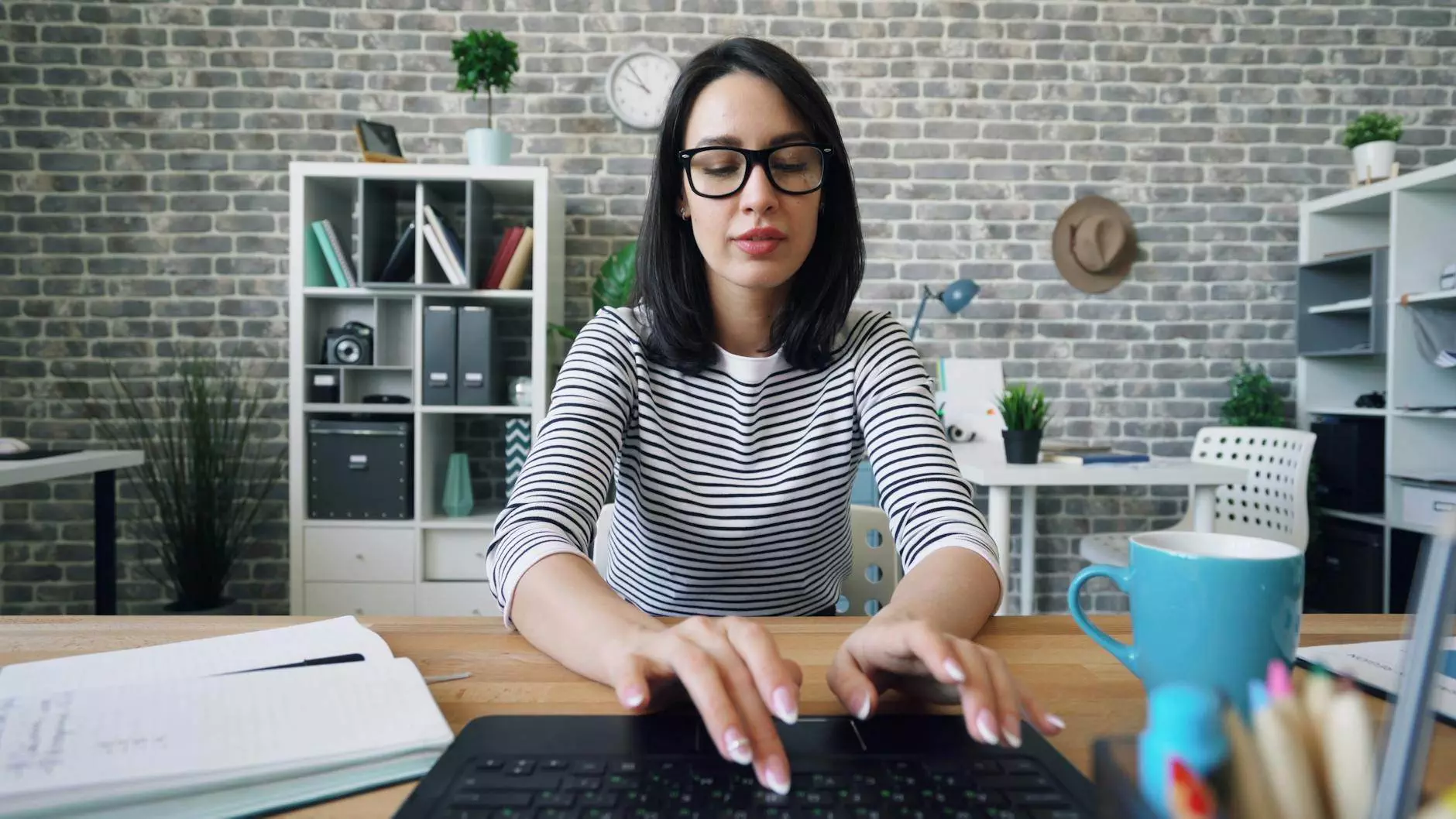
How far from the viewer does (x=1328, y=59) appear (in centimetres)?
348

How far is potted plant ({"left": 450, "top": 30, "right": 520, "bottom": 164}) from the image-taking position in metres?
2.94

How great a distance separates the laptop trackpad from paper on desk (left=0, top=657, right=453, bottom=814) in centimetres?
22

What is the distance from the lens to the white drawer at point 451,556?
2.92 m

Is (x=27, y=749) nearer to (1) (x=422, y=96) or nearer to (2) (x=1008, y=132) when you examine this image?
(1) (x=422, y=96)

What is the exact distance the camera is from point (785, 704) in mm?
493

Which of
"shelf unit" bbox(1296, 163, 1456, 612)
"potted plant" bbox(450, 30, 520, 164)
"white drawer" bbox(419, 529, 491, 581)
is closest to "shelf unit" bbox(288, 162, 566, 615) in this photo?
"white drawer" bbox(419, 529, 491, 581)

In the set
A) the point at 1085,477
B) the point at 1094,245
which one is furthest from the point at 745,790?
the point at 1094,245

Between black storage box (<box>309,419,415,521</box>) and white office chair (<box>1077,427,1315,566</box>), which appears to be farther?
black storage box (<box>309,419,415,521</box>)

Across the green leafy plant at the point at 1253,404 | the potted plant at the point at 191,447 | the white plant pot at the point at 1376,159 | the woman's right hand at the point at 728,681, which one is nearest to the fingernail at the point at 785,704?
the woman's right hand at the point at 728,681

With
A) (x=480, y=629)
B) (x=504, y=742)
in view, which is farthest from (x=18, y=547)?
(x=504, y=742)

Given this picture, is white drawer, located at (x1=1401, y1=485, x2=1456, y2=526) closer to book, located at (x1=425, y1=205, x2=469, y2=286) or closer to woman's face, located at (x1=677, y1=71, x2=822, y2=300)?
woman's face, located at (x1=677, y1=71, x2=822, y2=300)

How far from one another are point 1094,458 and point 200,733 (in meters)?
2.53

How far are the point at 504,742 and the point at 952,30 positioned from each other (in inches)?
141

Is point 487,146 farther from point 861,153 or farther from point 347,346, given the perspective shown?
point 861,153
